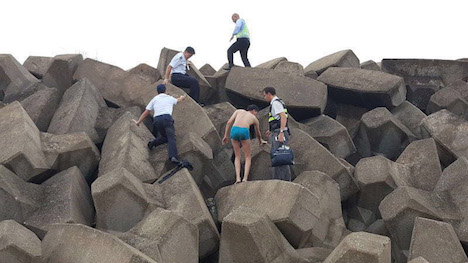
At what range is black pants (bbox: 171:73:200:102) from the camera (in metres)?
9.59

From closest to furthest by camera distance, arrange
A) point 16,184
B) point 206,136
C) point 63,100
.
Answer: point 16,184, point 206,136, point 63,100

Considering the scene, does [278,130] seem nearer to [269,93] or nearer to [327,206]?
[269,93]

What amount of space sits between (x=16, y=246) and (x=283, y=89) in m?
5.79

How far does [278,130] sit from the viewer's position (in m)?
7.45

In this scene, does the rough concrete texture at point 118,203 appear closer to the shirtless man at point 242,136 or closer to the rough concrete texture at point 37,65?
the shirtless man at point 242,136

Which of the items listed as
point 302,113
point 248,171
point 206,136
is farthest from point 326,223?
point 302,113

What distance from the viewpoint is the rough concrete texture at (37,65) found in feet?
36.3

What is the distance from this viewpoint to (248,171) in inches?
293

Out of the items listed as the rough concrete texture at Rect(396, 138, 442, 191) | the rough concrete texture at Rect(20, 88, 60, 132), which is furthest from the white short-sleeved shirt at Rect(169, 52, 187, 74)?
the rough concrete texture at Rect(396, 138, 442, 191)

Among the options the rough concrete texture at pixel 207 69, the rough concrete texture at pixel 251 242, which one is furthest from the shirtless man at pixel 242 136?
the rough concrete texture at pixel 207 69

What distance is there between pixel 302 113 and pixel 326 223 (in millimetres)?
3280

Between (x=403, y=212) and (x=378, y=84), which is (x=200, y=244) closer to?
(x=403, y=212)

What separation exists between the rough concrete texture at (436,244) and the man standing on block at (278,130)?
1907 mm

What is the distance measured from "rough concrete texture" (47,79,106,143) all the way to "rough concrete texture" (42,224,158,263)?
311 cm
